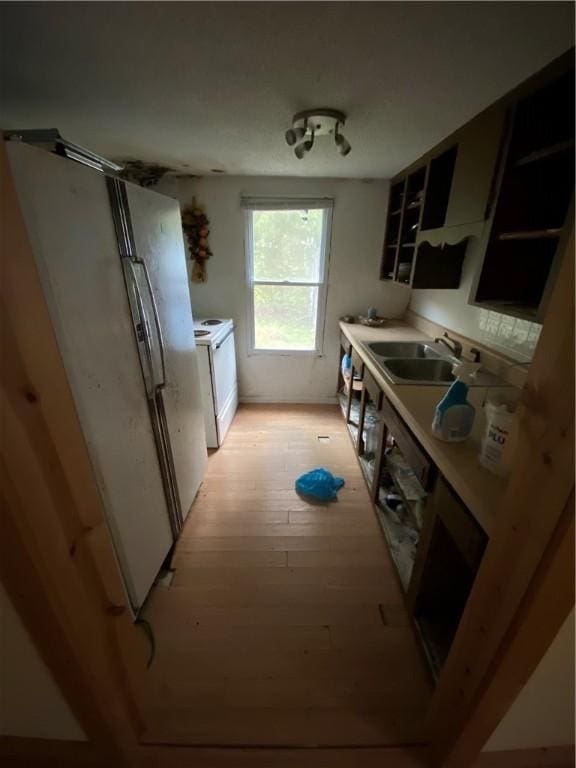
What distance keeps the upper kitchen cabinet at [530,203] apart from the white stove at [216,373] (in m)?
1.74

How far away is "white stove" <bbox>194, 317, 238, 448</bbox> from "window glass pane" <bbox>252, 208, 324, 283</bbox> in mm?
672

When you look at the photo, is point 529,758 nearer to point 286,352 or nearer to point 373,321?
point 373,321

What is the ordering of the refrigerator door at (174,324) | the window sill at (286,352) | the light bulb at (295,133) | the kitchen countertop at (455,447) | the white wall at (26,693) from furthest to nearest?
the window sill at (286,352), the light bulb at (295,133), the refrigerator door at (174,324), the kitchen countertop at (455,447), the white wall at (26,693)

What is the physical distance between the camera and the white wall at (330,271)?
2.57m

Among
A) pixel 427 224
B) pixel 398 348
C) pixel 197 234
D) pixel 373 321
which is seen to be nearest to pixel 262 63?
pixel 427 224

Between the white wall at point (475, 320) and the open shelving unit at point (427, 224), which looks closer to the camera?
the white wall at point (475, 320)

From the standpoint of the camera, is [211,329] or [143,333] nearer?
[143,333]

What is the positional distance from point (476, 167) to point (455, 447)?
1216 mm

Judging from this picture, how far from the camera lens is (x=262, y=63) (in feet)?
3.21

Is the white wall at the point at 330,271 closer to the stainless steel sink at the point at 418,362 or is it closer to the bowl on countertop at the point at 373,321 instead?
the bowl on countertop at the point at 373,321

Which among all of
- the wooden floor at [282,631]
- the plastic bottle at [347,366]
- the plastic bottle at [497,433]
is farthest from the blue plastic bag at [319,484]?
the plastic bottle at [497,433]

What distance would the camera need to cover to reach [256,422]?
292 centimetres

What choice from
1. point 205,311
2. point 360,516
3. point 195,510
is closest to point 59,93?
point 205,311

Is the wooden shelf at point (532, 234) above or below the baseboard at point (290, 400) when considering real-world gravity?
above
